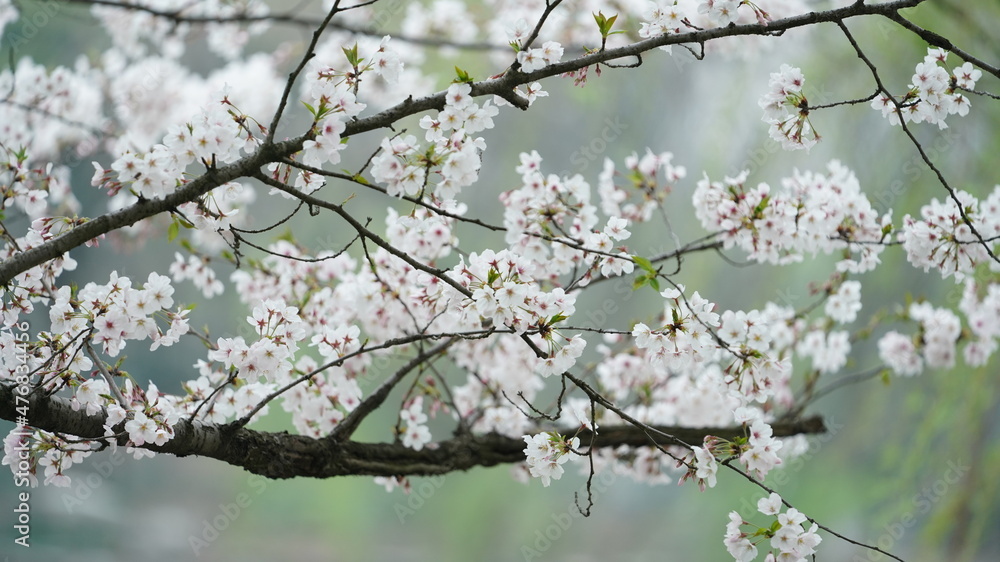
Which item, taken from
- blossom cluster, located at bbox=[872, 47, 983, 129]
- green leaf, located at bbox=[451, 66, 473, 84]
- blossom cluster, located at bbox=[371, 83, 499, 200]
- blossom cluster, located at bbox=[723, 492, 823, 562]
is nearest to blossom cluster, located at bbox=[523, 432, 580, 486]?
blossom cluster, located at bbox=[723, 492, 823, 562]

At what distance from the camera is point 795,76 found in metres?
0.99

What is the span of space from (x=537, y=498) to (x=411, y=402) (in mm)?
3696

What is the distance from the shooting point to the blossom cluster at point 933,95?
0.97 meters

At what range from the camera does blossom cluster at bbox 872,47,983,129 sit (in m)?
0.97

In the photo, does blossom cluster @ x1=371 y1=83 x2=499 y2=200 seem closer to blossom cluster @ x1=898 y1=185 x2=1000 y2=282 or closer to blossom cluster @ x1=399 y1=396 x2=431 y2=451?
blossom cluster @ x1=399 y1=396 x2=431 y2=451

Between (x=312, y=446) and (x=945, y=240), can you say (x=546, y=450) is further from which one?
(x=945, y=240)

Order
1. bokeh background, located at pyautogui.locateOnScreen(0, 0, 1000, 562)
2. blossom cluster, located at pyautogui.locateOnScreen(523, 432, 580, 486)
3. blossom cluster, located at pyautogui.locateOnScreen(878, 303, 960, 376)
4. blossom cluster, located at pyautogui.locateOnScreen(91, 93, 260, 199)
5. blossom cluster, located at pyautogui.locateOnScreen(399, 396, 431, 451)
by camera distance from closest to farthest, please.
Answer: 1. blossom cluster, located at pyautogui.locateOnScreen(91, 93, 260, 199)
2. blossom cluster, located at pyautogui.locateOnScreen(523, 432, 580, 486)
3. blossom cluster, located at pyautogui.locateOnScreen(399, 396, 431, 451)
4. blossom cluster, located at pyautogui.locateOnScreen(878, 303, 960, 376)
5. bokeh background, located at pyautogui.locateOnScreen(0, 0, 1000, 562)

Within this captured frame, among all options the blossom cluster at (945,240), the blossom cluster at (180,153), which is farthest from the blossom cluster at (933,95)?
the blossom cluster at (180,153)

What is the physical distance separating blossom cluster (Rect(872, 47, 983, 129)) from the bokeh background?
2.35m

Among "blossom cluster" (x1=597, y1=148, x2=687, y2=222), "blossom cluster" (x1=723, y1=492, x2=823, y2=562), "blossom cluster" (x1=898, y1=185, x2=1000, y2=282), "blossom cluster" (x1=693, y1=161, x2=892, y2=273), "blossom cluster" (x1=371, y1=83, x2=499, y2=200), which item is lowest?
"blossom cluster" (x1=723, y1=492, x2=823, y2=562)

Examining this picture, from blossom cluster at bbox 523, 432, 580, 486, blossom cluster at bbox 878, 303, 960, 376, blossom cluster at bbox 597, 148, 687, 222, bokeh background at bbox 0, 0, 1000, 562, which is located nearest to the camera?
blossom cluster at bbox 523, 432, 580, 486

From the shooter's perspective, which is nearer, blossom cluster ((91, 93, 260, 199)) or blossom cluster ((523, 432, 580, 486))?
blossom cluster ((91, 93, 260, 199))

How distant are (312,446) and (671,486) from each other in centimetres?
416

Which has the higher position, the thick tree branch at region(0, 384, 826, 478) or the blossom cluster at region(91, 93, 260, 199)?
the blossom cluster at region(91, 93, 260, 199)
